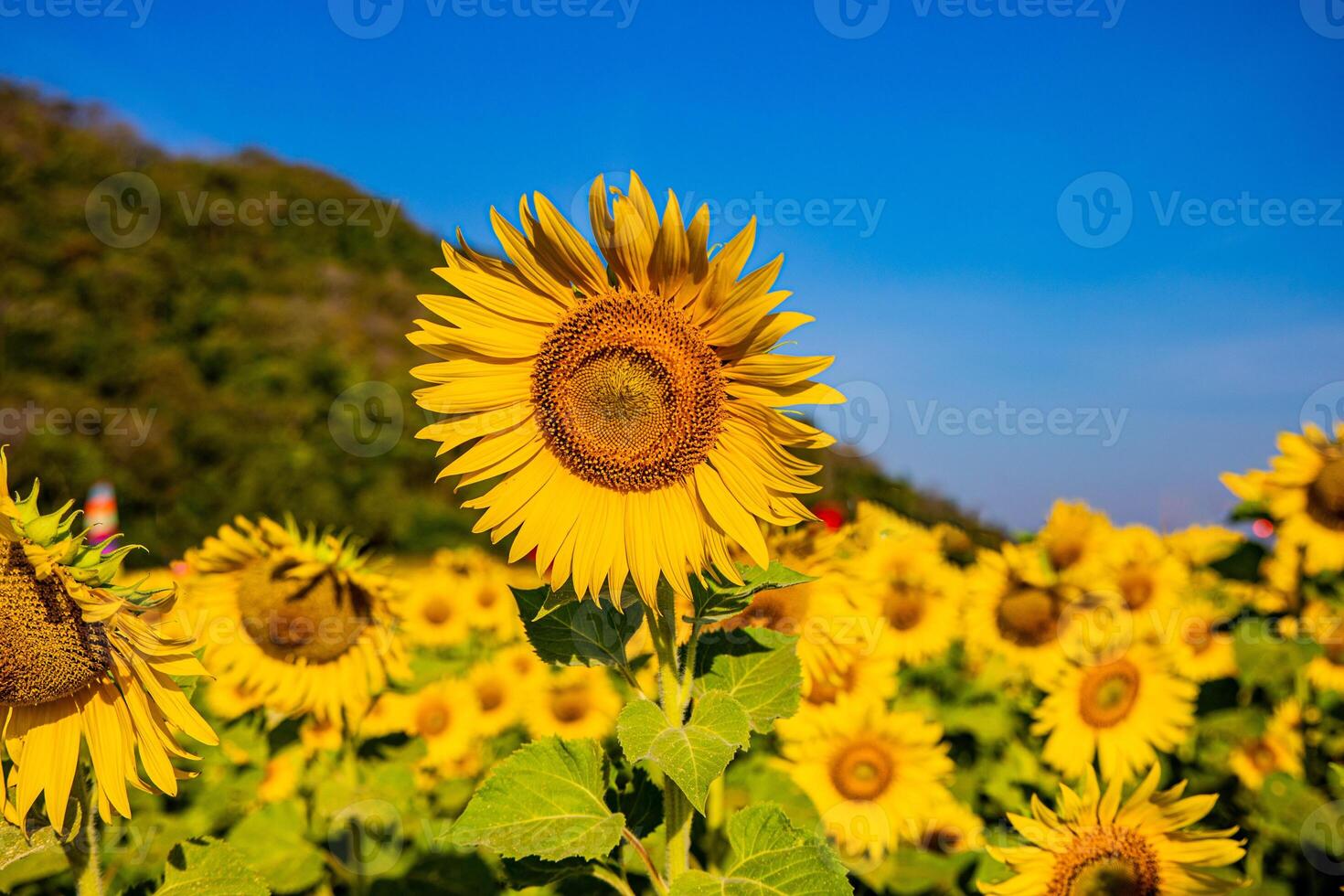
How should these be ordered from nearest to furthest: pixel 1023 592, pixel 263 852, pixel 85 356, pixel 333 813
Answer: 1. pixel 263 852
2. pixel 333 813
3. pixel 1023 592
4. pixel 85 356

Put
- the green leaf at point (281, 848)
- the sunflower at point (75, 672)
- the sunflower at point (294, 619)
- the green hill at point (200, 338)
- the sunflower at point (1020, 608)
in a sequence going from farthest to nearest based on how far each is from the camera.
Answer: the green hill at point (200, 338) < the sunflower at point (1020, 608) < the sunflower at point (294, 619) < the green leaf at point (281, 848) < the sunflower at point (75, 672)

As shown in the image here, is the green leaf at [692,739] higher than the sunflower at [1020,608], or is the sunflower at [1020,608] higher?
the sunflower at [1020,608]

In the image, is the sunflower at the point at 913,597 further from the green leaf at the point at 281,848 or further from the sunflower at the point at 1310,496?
the green leaf at the point at 281,848

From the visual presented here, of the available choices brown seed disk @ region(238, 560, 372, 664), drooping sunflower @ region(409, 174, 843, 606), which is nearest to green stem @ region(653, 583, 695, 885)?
drooping sunflower @ region(409, 174, 843, 606)

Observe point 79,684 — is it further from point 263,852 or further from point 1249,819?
point 1249,819

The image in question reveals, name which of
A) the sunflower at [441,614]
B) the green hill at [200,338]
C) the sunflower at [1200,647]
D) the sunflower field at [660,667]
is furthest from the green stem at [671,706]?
the green hill at [200,338]

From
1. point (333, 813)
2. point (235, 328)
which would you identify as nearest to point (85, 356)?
point (235, 328)

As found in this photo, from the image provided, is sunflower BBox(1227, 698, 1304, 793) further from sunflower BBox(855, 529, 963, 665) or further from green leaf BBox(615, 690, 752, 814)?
green leaf BBox(615, 690, 752, 814)
